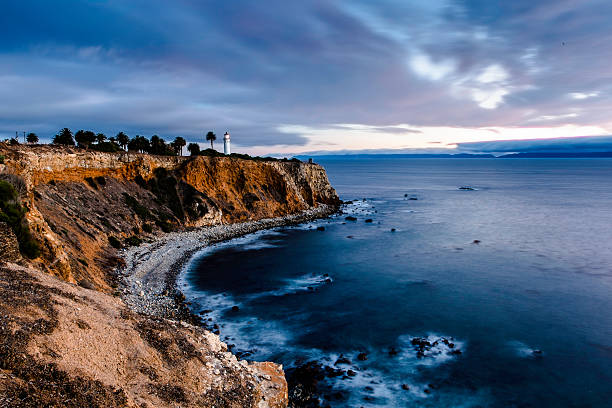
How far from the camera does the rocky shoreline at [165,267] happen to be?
2666 centimetres

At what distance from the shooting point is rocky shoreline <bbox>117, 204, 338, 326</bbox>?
26.7m

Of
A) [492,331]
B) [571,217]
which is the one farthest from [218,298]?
[571,217]

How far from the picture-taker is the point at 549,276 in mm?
38281

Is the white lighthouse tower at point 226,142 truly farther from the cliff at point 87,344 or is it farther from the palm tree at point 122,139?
the cliff at point 87,344

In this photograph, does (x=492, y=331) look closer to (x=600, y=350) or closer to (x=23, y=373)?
(x=600, y=350)

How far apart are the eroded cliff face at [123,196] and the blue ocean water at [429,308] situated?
872 cm

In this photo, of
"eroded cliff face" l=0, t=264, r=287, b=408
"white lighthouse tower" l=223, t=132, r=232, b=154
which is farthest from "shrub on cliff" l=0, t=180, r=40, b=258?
"white lighthouse tower" l=223, t=132, r=232, b=154

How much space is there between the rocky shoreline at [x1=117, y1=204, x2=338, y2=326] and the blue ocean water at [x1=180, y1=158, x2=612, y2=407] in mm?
1728

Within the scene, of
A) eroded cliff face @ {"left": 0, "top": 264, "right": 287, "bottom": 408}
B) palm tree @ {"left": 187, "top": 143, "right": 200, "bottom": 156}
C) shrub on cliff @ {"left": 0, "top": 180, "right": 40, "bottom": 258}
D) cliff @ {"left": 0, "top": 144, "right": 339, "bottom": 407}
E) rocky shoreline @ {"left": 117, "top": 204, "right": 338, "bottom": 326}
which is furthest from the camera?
palm tree @ {"left": 187, "top": 143, "right": 200, "bottom": 156}

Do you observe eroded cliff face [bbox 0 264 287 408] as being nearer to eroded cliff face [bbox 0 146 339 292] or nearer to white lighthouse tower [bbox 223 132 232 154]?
eroded cliff face [bbox 0 146 339 292]

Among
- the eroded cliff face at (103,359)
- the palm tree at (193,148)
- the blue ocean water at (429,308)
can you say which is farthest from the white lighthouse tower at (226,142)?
the eroded cliff face at (103,359)

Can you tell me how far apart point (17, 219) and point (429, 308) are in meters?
28.7

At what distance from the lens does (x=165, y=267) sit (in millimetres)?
36719

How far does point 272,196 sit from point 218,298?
39.6 m
